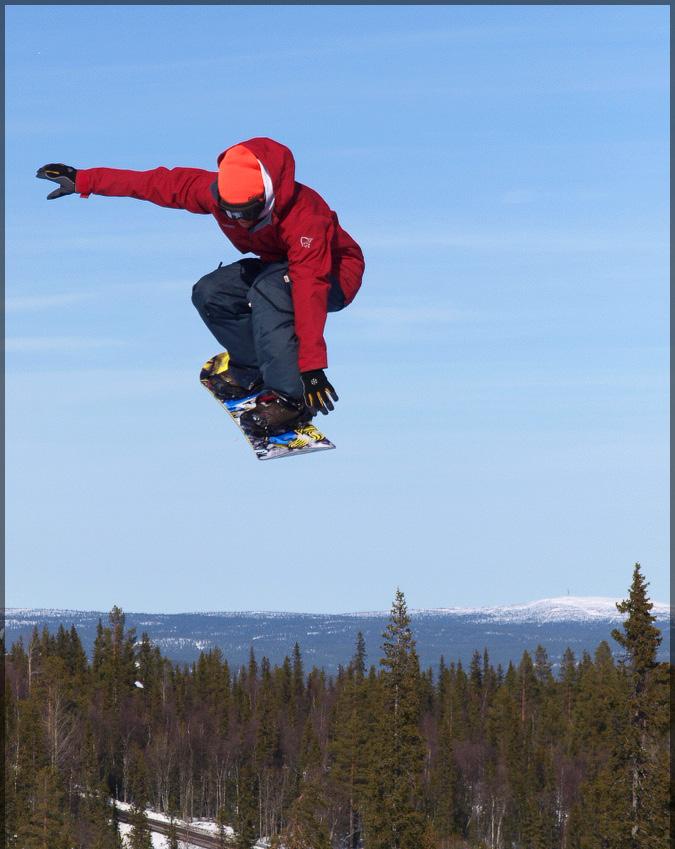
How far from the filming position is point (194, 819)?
12788cm

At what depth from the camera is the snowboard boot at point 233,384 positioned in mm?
13031

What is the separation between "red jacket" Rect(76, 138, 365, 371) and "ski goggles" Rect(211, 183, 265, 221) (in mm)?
143

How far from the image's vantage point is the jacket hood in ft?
34.8

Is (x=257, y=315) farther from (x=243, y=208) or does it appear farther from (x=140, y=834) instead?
(x=140, y=834)

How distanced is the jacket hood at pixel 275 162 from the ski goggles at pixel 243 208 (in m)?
0.09

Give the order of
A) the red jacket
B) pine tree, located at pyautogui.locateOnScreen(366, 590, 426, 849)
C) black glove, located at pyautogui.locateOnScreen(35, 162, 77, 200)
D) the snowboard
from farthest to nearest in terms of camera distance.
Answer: pine tree, located at pyautogui.locateOnScreen(366, 590, 426, 849), the snowboard, black glove, located at pyautogui.locateOnScreen(35, 162, 77, 200), the red jacket

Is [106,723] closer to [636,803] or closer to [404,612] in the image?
[404,612]

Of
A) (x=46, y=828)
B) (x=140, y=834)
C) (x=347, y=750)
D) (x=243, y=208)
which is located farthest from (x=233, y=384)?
(x=347, y=750)

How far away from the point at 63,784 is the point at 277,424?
98824 millimetres

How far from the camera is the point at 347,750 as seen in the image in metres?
97.2

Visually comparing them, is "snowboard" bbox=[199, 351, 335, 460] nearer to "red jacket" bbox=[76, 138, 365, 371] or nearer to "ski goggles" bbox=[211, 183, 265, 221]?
"red jacket" bbox=[76, 138, 365, 371]

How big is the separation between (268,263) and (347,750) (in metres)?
89.1

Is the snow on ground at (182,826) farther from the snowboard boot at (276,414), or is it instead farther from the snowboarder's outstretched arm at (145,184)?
the snowboarder's outstretched arm at (145,184)

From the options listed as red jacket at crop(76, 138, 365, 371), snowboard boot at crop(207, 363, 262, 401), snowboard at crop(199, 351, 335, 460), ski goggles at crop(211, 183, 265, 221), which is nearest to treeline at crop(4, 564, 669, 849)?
snowboard boot at crop(207, 363, 262, 401)
